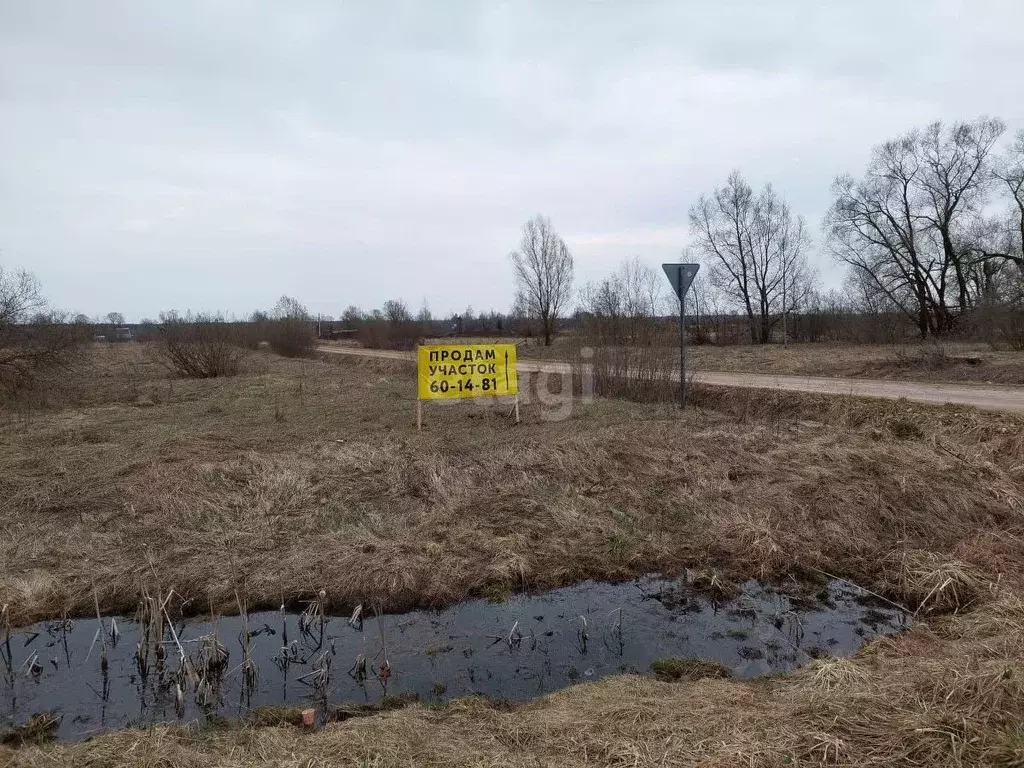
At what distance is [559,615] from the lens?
5406 mm

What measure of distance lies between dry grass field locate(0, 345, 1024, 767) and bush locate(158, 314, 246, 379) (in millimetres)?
10920

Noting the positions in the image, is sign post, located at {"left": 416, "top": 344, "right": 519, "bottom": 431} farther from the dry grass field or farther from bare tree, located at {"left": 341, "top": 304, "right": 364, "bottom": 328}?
bare tree, located at {"left": 341, "top": 304, "right": 364, "bottom": 328}

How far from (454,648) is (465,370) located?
7.13m

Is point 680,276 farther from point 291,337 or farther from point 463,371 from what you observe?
point 291,337

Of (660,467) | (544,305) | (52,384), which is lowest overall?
(660,467)

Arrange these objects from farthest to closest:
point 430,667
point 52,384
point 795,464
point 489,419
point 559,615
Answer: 1. point 52,384
2. point 489,419
3. point 795,464
4. point 559,615
5. point 430,667

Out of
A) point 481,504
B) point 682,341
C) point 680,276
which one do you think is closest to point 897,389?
point 682,341

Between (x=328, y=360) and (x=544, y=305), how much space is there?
562 inches

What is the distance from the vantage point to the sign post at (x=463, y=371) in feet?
37.2

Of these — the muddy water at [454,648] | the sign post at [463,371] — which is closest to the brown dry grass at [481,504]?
the muddy water at [454,648]

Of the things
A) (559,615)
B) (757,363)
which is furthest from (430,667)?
(757,363)

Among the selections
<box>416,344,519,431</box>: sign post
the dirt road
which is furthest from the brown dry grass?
the dirt road

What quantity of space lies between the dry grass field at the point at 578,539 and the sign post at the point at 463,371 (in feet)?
2.40

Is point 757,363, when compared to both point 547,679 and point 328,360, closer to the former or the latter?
point 547,679
